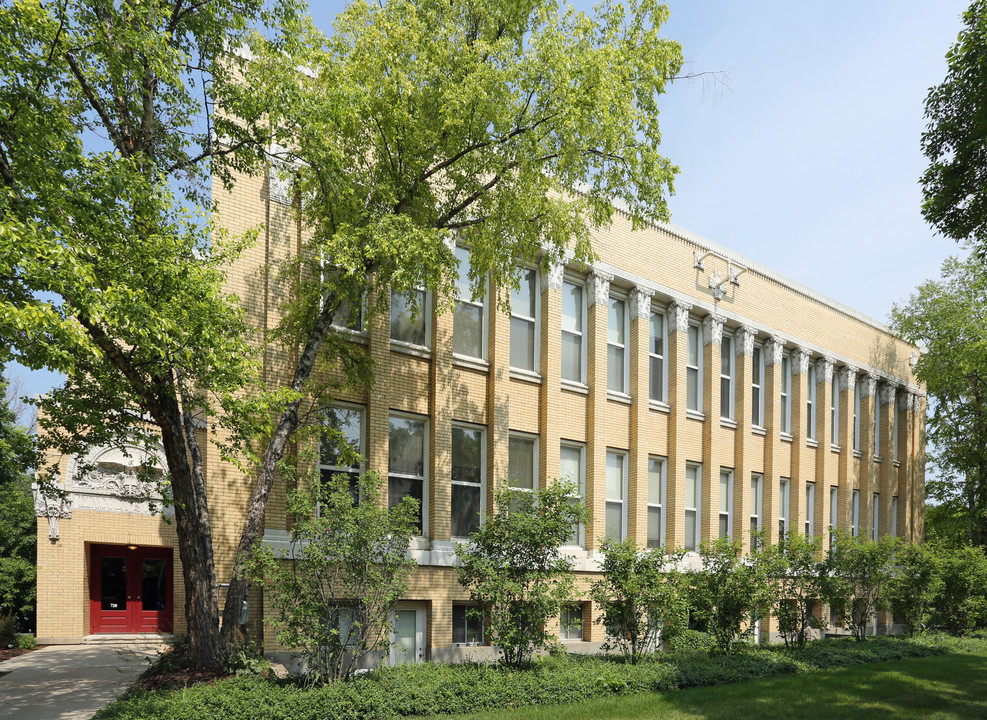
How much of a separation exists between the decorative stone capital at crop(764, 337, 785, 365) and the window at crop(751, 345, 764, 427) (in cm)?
16

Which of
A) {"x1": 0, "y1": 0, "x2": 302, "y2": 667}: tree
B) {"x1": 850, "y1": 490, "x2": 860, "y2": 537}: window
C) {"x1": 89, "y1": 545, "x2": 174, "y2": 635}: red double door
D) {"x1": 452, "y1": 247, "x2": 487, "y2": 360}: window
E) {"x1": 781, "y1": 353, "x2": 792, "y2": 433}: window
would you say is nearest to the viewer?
{"x1": 0, "y1": 0, "x2": 302, "y2": 667}: tree

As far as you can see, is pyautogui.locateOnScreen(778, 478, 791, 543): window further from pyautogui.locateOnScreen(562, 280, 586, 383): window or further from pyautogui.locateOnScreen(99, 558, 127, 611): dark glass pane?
pyautogui.locateOnScreen(99, 558, 127, 611): dark glass pane

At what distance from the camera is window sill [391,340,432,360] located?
1627cm

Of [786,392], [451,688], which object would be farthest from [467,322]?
[786,392]

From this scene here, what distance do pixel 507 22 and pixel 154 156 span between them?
242 inches

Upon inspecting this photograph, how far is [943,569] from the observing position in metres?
24.3

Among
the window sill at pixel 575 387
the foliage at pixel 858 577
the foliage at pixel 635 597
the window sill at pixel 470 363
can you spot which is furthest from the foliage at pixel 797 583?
the window sill at pixel 470 363

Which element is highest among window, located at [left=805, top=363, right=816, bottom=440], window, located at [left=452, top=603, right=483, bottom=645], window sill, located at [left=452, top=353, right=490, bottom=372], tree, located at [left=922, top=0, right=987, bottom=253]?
tree, located at [left=922, top=0, right=987, bottom=253]

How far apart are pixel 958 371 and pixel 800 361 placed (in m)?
8.52

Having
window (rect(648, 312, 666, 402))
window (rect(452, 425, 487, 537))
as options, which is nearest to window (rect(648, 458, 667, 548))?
window (rect(648, 312, 666, 402))

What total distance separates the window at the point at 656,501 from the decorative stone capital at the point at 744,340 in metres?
4.82

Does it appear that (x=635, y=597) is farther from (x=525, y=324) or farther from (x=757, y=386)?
(x=757, y=386)

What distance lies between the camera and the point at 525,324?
61.8 feet

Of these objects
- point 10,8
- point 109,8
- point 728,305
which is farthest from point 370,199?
point 728,305
